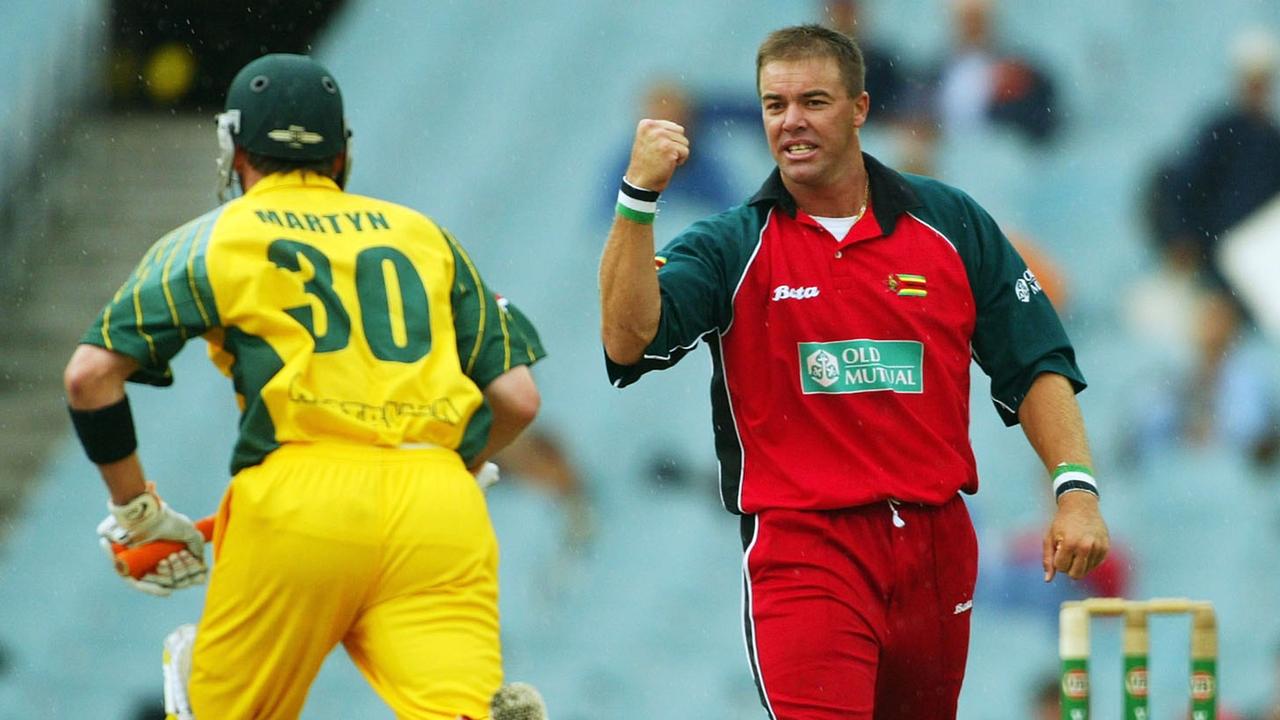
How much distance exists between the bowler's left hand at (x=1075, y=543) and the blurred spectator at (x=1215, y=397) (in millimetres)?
6706

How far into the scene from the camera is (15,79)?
50.7ft

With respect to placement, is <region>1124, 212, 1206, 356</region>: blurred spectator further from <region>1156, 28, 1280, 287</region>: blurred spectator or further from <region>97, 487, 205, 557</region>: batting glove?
<region>97, 487, 205, 557</region>: batting glove

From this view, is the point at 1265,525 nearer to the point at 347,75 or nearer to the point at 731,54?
the point at 731,54

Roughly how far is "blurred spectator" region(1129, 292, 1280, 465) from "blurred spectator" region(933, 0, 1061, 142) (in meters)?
1.91

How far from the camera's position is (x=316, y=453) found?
512cm

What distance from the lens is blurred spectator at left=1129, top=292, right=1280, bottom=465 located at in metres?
11.6

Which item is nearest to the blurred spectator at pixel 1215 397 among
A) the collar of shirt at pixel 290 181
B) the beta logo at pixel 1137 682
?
the beta logo at pixel 1137 682

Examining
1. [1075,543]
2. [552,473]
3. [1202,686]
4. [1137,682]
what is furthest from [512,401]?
[552,473]

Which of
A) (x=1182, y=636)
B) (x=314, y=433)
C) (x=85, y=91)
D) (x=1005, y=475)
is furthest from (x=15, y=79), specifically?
(x=314, y=433)

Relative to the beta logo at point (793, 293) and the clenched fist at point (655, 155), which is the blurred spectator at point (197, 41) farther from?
the clenched fist at point (655, 155)

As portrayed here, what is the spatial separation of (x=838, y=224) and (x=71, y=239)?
35.3ft

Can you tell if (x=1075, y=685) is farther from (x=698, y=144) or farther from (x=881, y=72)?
(x=698, y=144)

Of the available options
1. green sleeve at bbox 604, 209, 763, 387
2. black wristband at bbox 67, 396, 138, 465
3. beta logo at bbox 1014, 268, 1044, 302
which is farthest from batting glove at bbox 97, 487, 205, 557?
beta logo at bbox 1014, 268, 1044, 302

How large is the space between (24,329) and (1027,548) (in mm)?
7593
